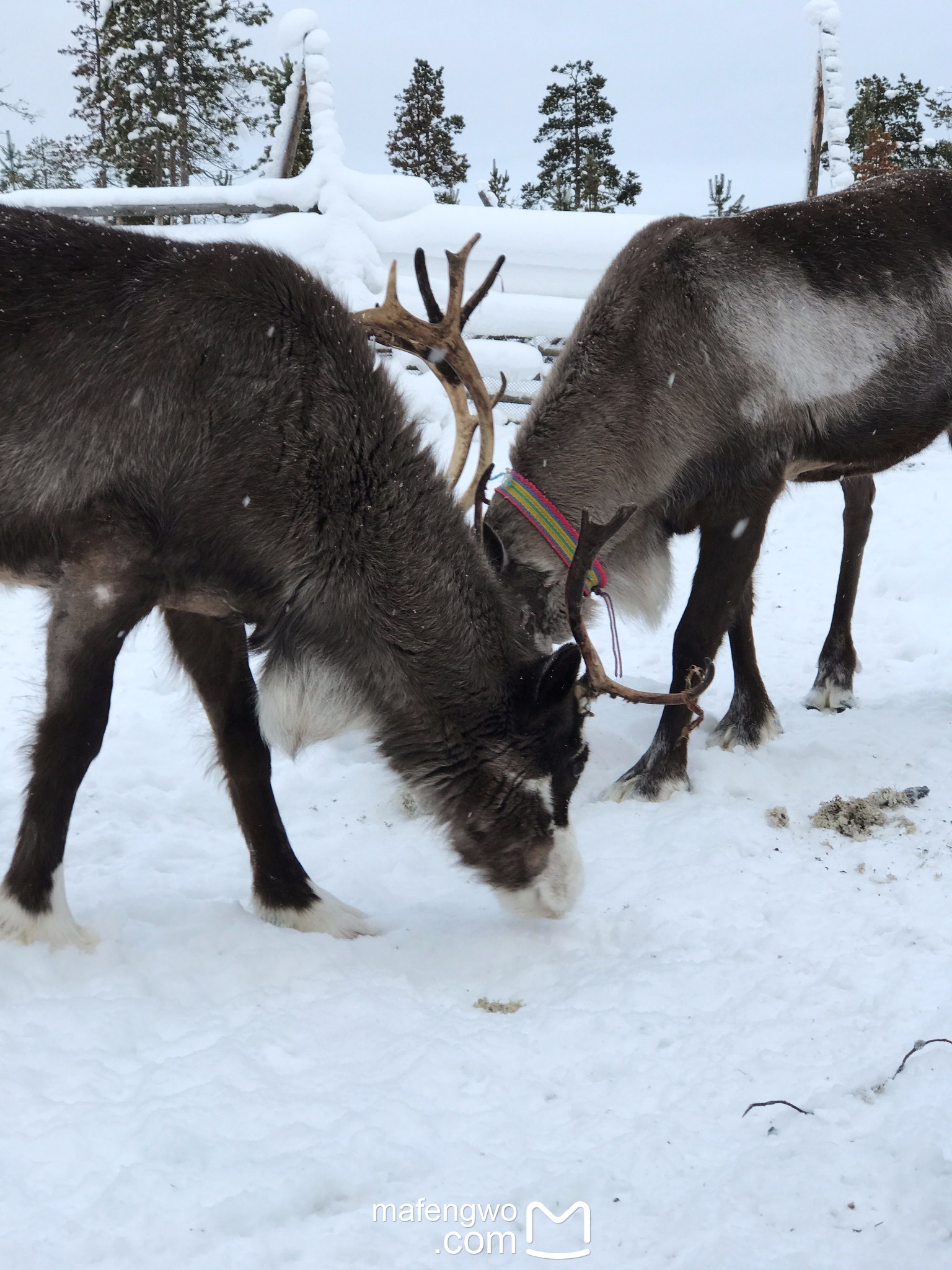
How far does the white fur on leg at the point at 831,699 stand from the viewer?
4891 millimetres

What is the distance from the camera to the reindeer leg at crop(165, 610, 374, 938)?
2.87 m

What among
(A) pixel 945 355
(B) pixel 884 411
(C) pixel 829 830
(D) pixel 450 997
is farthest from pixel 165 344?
(A) pixel 945 355

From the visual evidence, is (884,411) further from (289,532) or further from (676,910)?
(289,532)

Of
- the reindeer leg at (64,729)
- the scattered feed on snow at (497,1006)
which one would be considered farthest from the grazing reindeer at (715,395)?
the scattered feed on snow at (497,1006)

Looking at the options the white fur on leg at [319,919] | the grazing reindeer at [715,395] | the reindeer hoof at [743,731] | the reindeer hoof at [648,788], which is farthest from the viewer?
the reindeer hoof at [743,731]

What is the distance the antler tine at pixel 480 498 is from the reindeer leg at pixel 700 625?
2.90 ft

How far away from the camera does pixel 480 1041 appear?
7.54ft

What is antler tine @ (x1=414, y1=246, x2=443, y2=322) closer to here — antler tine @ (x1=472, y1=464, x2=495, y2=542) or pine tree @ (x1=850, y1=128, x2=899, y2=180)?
antler tine @ (x1=472, y1=464, x2=495, y2=542)

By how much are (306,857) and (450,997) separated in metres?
1.01

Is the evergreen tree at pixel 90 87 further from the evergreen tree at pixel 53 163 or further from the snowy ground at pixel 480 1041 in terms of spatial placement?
the snowy ground at pixel 480 1041

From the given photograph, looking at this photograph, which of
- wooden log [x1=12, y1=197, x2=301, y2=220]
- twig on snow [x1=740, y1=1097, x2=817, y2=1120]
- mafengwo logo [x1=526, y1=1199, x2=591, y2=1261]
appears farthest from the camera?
wooden log [x1=12, y1=197, x2=301, y2=220]

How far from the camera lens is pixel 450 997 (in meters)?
2.52

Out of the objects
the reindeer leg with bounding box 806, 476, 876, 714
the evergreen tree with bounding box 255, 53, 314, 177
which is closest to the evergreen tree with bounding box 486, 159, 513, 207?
the evergreen tree with bounding box 255, 53, 314, 177

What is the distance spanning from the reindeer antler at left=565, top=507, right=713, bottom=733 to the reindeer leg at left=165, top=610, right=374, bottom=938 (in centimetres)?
89
